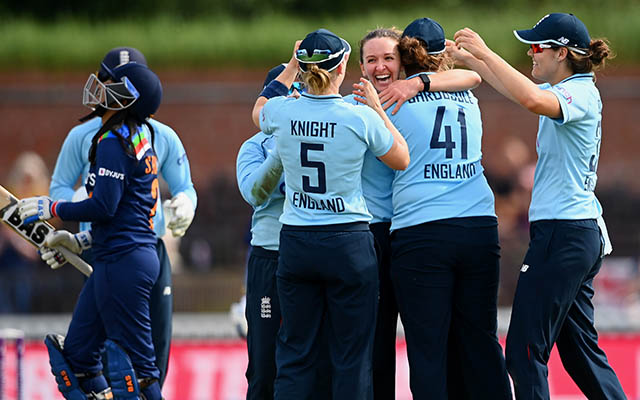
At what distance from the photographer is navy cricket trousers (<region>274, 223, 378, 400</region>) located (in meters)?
4.97

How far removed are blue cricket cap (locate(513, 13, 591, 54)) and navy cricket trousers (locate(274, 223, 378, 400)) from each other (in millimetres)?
1395

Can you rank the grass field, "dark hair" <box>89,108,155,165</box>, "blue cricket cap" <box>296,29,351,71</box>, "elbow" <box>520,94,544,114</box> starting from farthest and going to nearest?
the grass field → "dark hair" <box>89,108,155,165</box> → "blue cricket cap" <box>296,29,351,71</box> → "elbow" <box>520,94,544,114</box>

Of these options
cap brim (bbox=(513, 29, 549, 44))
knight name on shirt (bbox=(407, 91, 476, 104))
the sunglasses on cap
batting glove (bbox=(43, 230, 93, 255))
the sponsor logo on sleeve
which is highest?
cap brim (bbox=(513, 29, 549, 44))

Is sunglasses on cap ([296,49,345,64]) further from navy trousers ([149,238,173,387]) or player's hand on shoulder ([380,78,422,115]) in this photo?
navy trousers ([149,238,173,387])

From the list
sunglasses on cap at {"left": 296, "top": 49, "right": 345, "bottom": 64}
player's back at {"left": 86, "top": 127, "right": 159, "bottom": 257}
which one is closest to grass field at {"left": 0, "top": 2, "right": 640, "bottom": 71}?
player's back at {"left": 86, "top": 127, "right": 159, "bottom": 257}

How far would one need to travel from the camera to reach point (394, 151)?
16.2ft

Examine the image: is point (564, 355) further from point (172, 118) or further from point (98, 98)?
point (172, 118)

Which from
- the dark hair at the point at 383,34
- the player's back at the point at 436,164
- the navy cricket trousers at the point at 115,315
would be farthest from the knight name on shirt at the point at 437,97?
the navy cricket trousers at the point at 115,315

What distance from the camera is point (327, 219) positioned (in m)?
4.98

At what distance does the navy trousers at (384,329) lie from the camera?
541cm

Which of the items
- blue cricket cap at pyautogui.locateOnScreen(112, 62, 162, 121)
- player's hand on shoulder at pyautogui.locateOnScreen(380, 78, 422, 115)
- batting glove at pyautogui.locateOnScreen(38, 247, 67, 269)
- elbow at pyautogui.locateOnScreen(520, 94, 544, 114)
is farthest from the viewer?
batting glove at pyautogui.locateOnScreen(38, 247, 67, 269)

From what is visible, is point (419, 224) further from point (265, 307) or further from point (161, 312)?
point (161, 312)

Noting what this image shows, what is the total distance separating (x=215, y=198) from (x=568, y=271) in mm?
11309

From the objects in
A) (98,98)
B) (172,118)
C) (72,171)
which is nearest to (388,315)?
(98,98)
